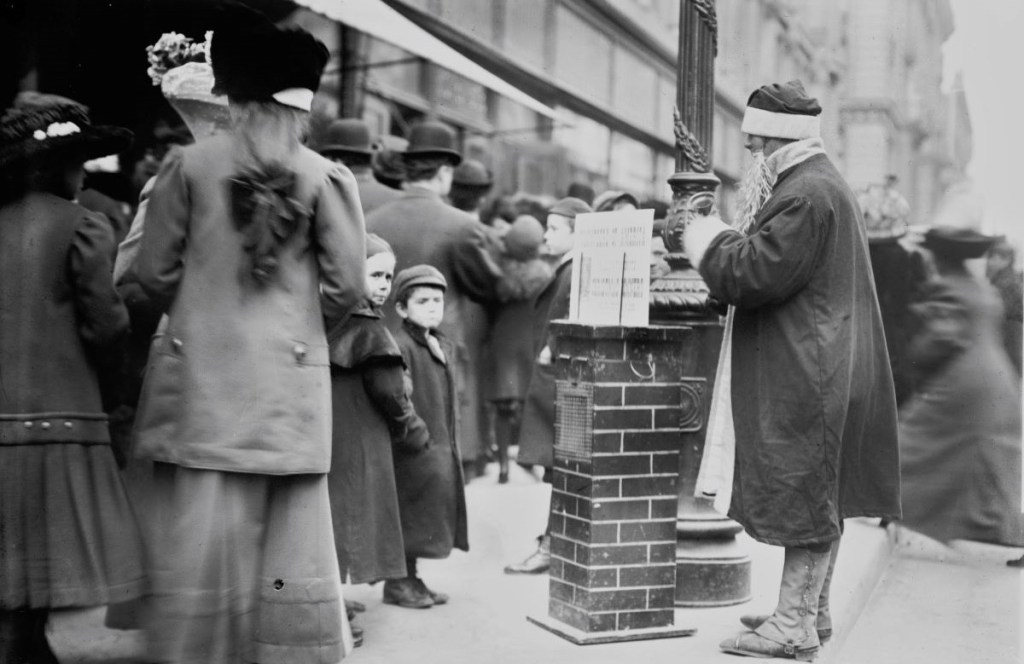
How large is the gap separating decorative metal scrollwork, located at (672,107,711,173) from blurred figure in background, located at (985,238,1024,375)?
263 centimetres

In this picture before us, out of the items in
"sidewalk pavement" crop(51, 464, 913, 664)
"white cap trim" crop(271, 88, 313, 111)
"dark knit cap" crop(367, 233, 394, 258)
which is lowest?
"sidewalk pavement" crop(51, 464, 913, 664)

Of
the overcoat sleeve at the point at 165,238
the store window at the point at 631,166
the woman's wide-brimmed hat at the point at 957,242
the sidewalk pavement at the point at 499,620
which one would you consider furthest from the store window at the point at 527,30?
the overcoat sleeve at the point at 165,238

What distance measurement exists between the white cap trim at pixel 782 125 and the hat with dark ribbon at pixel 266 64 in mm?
1860

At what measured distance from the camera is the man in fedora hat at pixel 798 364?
14.7ft

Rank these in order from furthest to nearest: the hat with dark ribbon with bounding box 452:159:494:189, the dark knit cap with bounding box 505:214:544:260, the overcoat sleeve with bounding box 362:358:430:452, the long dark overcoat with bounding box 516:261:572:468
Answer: the hat with dark ribbon with bounding box 452:159:494:189
the dark knit cap with bounding box 505:214:544:260
the long dark overcoat with bounding box 516:261:572:468
the overcoat sleeve with bounding box 362:358:430:452

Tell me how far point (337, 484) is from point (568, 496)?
0.93 metres

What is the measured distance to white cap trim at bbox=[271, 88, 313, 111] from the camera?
3.63 meters

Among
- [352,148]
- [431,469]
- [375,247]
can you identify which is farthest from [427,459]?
[352,148]

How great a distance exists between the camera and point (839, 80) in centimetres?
1155

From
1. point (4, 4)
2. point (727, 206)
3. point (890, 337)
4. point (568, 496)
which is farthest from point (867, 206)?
point (727, 206)

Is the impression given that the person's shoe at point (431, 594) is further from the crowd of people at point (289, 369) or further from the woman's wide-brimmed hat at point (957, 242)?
the woman's wide-brimmed hat at point (957, 242)

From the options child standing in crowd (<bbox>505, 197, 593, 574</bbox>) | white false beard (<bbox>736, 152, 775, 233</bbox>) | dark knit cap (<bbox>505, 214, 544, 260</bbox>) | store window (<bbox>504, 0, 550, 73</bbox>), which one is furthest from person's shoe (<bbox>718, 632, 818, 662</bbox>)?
store window (<bbox>504, 0, 550, 73</bbox>)

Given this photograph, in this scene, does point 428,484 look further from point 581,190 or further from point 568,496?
point 581,190

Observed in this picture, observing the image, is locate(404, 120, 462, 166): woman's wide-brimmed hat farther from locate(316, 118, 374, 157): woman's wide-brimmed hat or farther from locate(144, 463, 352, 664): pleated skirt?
locate(144, 463, 352, 664): pleated skirt
